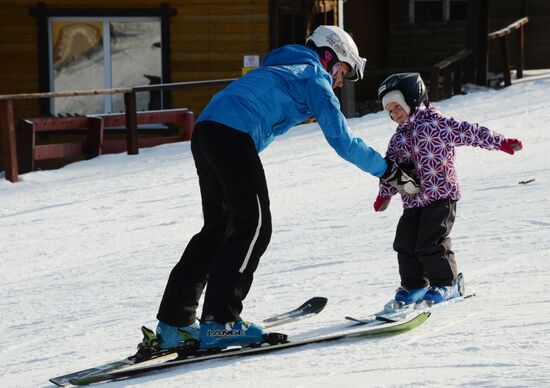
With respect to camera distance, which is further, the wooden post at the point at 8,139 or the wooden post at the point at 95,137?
the wooden post at the point at 95,137

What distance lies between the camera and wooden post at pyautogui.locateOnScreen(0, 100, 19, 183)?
42.6 feet

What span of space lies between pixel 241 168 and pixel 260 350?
2.89 feet

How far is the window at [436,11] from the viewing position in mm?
27609

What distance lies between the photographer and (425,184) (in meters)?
6.08

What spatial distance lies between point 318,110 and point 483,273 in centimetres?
Answer: 223

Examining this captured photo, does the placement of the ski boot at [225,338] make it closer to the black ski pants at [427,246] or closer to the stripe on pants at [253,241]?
the stripe on pants at [253,241]

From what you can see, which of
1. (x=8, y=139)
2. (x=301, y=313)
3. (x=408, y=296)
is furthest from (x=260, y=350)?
(x=8, y=139)

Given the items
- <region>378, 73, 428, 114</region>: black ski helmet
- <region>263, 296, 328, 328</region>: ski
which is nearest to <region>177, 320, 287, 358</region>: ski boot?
<region>263, 296, 328, 328</region>: ski

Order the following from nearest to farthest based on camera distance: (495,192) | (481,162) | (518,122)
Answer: (495,192) < (481,162) < (518,122)

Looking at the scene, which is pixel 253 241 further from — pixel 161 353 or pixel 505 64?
pixel 505 64

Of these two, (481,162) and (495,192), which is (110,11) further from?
(495,192)

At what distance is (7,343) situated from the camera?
6.43m

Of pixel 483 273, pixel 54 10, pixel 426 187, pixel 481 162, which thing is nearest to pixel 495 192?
pixel 481 162

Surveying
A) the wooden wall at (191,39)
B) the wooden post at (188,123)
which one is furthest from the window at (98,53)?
the wooden post at (188,123)
